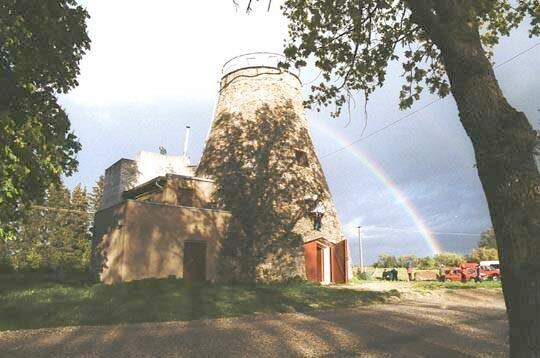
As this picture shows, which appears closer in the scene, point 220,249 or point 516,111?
point 516,111

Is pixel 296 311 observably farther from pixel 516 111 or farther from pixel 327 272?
pixel 327 272

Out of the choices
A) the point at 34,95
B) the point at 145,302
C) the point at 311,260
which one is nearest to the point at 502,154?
the point at 145,302

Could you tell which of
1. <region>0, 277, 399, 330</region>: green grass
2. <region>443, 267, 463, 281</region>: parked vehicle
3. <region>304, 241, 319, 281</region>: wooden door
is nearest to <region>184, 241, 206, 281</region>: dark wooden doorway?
<region>0, 277, 399, 330</region>: green grass

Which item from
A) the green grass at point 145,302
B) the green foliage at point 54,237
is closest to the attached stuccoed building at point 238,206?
the green grass at point 145,302

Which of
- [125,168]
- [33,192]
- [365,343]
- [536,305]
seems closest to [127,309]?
[33,192]

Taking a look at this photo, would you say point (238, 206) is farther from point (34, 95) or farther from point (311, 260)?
point (34, 95)

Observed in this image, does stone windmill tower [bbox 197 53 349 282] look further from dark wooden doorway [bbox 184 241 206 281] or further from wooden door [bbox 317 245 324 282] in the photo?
dark wooden doorway [bbox 184 241 206 281]

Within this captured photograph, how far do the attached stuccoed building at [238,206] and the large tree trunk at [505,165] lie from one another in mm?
16645

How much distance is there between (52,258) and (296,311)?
4815cm

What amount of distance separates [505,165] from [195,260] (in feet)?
60.2

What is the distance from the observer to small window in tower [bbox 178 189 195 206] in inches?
936

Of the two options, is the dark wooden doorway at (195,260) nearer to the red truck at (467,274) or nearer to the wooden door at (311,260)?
the wooden door at (311,260)

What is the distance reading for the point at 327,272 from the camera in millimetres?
25828

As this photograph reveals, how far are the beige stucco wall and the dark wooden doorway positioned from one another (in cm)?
27
